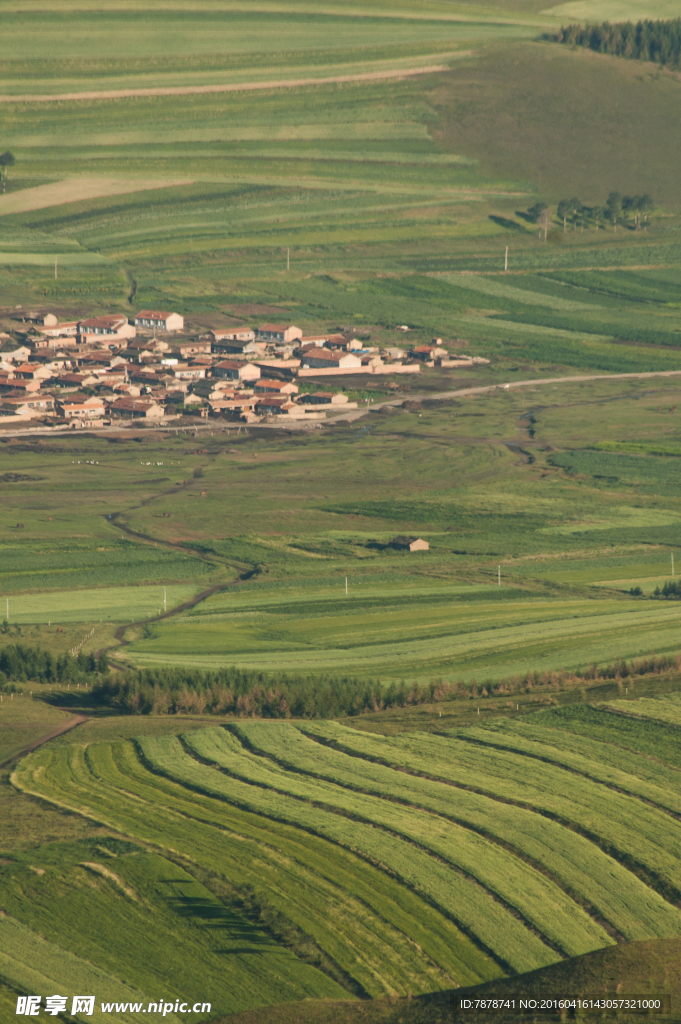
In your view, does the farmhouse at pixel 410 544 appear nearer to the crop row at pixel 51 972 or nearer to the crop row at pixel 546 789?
the crop row at pixel 546 789

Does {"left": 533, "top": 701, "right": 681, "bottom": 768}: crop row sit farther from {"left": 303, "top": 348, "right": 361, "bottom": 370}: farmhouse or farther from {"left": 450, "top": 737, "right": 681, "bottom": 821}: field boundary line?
{"left": 303, "top": 348, "right": 361, "bottom": 370}: farmhouse

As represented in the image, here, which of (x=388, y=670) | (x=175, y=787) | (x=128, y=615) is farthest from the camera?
(x=128, y=615)

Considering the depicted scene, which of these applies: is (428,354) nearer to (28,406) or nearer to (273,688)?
(28,406)

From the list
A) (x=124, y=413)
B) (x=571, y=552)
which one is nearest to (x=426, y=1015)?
(x=571, y=552)

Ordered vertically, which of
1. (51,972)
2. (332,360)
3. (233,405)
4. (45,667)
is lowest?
(233,405)

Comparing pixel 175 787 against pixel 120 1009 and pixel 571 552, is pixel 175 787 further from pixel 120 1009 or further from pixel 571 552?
pixel 571 552

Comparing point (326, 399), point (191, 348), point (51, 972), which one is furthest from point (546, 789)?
point (191, 348)

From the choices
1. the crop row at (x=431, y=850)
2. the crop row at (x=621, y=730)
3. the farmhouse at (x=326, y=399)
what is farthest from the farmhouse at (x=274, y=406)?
the crop row at (x=431, y=850)

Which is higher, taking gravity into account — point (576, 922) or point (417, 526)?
point (576, 922)
